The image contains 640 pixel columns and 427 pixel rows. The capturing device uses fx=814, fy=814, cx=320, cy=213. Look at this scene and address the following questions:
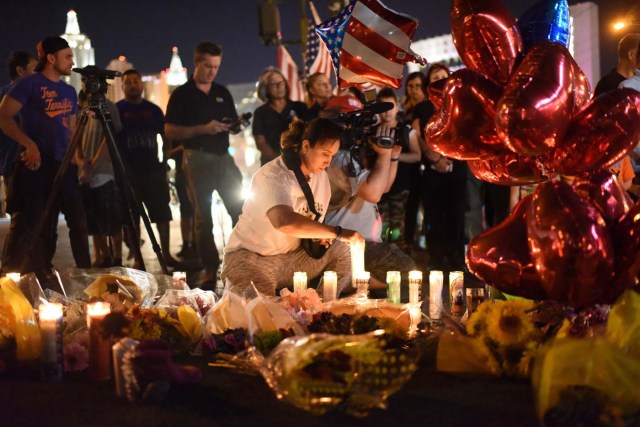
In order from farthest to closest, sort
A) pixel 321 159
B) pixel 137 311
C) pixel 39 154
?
1. pixel 39 154
2. pixel 321 159
3. pixel 137 311

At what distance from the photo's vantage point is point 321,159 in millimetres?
4438

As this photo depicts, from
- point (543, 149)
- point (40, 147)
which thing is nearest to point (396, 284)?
point (543, 149)

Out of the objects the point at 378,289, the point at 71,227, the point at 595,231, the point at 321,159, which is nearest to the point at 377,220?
Answer: the point at 378,289

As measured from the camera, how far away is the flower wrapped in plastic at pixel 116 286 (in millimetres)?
4105

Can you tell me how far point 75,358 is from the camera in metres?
3.35

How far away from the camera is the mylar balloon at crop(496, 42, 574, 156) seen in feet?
9.73

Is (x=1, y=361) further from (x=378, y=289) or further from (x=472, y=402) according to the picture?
(x=378, y=289)

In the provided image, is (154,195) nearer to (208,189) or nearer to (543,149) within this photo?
(208,189)

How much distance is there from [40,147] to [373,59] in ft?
7.59

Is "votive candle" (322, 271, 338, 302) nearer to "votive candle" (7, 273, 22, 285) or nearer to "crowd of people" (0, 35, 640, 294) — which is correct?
"crowd of people" (0, 35, 640, 294)

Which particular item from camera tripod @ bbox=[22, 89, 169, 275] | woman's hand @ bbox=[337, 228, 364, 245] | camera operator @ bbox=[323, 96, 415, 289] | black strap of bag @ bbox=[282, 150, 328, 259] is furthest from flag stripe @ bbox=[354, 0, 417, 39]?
camera tripod @ bbox=[22, 89, 169, 275]

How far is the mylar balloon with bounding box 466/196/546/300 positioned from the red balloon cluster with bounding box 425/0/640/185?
23cm

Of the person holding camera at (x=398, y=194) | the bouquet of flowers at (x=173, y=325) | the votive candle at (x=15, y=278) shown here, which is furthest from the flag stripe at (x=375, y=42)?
the votive candle at (x=15, y=278)

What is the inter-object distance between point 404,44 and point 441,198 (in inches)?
85.1
